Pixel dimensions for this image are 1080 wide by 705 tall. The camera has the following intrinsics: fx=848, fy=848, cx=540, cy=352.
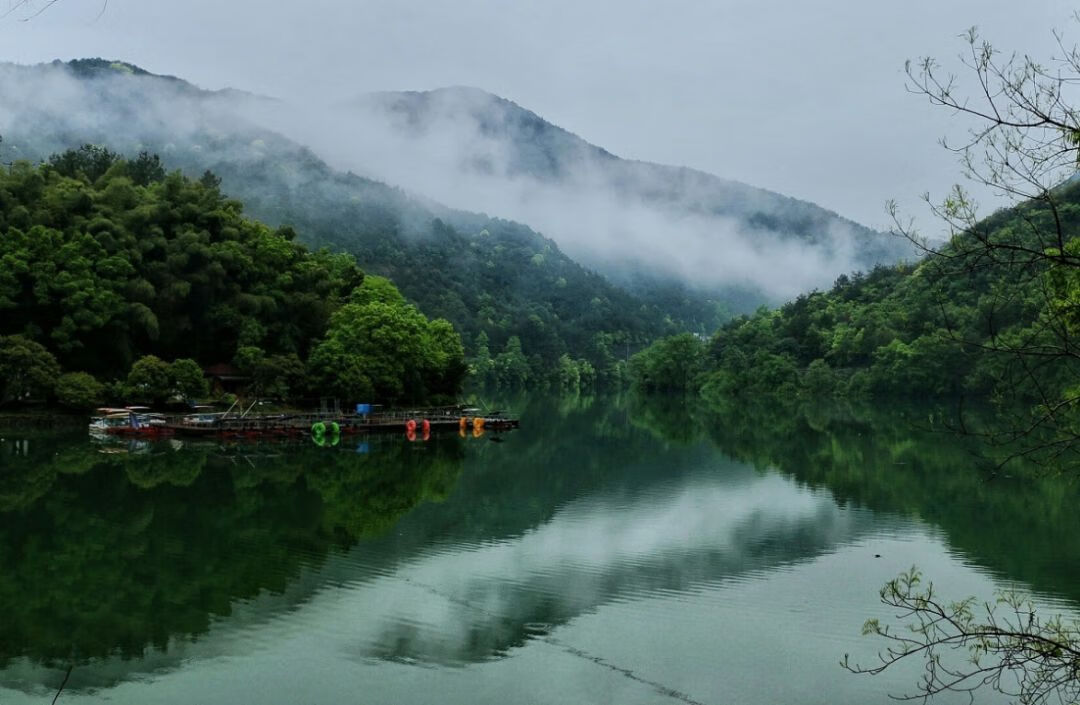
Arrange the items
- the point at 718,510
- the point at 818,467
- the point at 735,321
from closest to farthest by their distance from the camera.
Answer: the point at 718,510 < the point at 818,467 < the point at 735,321

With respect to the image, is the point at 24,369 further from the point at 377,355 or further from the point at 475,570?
the point at 475,570

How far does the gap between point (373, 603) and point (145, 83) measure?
18220cm

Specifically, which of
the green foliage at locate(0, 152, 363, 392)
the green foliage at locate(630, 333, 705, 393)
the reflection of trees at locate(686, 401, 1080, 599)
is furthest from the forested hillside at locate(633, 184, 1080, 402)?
the green foliage at locate(0, 152, 363, 392)

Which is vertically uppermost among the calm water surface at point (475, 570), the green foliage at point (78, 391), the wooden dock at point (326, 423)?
the green foliage at point (78, 391)

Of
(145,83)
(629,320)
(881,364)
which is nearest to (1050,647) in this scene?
(881,364)

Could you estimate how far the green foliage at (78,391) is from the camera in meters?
34.2

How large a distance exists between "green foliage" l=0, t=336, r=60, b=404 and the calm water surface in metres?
5.13

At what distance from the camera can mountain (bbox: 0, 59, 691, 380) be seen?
347 ft

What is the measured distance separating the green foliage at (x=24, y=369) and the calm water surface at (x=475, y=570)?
5135mm

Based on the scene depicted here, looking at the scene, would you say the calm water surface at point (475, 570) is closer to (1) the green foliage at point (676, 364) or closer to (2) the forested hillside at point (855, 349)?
(2) the forested hillside at point (855, 349)

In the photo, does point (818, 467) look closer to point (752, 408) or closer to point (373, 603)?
point (373, 603)

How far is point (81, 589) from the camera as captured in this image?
43.9 feet

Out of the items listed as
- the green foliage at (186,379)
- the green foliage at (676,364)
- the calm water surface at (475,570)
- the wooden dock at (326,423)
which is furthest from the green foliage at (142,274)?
the green foliage at (676,364)

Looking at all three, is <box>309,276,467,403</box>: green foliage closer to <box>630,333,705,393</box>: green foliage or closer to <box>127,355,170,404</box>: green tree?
<box>127,355,170,404</box>: green tree
